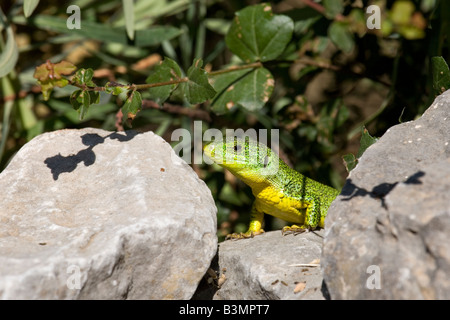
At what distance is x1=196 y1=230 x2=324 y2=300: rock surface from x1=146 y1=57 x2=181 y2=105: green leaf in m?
1.02

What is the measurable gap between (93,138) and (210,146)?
2.62ft

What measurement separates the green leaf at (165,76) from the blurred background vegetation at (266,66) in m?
0.68

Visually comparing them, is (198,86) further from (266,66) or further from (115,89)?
(266,66)

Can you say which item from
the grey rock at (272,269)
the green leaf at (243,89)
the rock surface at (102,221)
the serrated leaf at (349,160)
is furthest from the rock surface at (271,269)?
the green leaf at (243,89)

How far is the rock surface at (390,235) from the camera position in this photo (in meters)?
1.89

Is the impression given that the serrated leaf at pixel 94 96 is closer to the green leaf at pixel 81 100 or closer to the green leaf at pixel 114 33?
the green leaf at pixel 81 100

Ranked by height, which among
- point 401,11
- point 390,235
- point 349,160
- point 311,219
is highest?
point 401,11

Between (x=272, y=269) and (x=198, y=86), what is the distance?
114 centimetres

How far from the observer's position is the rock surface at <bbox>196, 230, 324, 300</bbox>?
264 centimetres

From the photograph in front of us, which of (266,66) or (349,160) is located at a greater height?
(266,66)

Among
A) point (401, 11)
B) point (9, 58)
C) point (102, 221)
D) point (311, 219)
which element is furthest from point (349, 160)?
point (9, 58)

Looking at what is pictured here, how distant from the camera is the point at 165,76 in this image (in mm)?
3318

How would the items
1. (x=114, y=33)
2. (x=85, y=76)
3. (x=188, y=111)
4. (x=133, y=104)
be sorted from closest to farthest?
(x=85, y=76)
(x=133, y=104)
(x=114, y=33)
(x=188, y=111)
